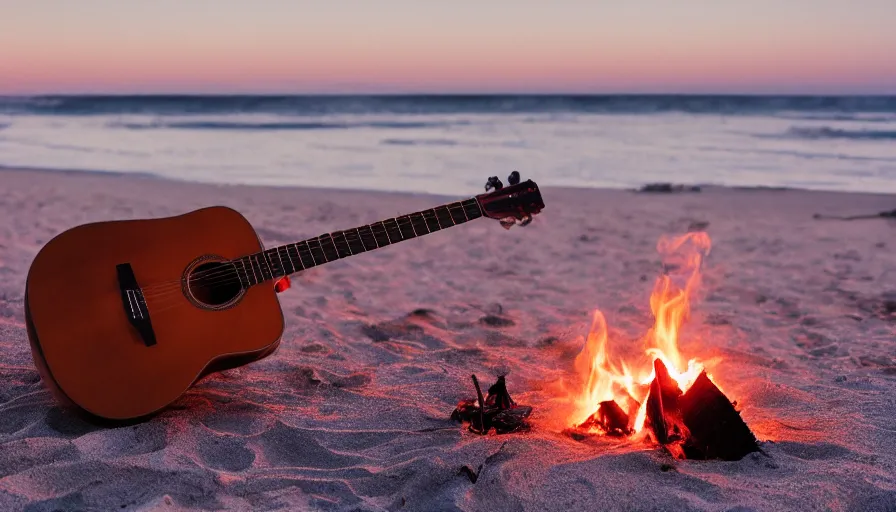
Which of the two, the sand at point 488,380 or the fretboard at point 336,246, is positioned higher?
the fretboard at point 336,246

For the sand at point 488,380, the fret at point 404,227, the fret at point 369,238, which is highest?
the fret at point 404,227

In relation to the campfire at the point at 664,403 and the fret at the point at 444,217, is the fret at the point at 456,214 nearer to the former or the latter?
the fret at the point at 444,217

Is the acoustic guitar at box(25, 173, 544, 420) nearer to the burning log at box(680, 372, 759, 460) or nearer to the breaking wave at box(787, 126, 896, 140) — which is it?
the burning log at box(680, 372, 759, 460)

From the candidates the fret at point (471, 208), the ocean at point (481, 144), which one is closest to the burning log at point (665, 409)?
the fret at point (471, 208)

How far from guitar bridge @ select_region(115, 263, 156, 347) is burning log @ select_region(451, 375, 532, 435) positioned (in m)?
1.31

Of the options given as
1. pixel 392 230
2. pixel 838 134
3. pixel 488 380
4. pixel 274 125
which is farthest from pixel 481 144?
pixel 392 230

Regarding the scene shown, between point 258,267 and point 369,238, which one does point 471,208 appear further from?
point 258,267

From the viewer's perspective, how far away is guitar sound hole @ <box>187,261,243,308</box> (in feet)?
11.9

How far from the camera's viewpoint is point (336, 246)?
11.9 feet

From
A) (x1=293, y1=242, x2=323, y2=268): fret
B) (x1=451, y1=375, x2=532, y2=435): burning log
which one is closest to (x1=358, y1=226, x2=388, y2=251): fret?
(x1=293, y1=242, x2=323, y2=268): fret

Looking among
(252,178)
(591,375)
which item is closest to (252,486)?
(591,375)

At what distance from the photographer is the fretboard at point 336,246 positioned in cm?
348

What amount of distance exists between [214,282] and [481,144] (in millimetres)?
15982

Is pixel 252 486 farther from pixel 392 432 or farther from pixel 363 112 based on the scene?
pixel 363 112
